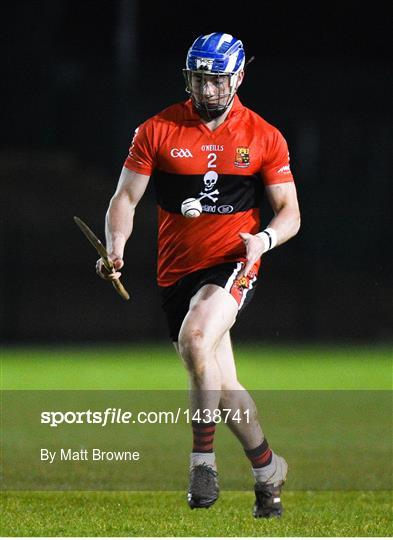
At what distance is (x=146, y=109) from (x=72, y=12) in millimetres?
1353

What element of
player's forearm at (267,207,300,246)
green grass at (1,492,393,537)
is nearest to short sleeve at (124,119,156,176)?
player's forearm at (267,207,300,246)

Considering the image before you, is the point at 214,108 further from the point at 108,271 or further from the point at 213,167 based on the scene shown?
the point at 108,271

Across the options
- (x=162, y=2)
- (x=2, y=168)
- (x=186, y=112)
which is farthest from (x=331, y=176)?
(x=186, y=112)

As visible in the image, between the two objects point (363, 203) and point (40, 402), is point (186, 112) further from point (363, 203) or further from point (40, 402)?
point (363, 203)

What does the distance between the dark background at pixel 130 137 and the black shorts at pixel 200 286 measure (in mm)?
5589

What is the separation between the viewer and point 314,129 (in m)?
12.4

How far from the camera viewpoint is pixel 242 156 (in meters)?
6.06

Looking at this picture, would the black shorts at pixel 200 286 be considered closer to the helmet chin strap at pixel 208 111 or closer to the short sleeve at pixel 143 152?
the short sleeve at pixel 143 152

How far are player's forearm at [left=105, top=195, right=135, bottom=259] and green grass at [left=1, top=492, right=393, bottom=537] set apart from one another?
1276 millimetres

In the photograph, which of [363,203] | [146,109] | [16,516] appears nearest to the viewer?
[16,516]

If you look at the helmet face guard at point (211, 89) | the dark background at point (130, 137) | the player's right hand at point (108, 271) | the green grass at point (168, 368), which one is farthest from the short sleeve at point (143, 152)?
the dark background at point (130, 137)

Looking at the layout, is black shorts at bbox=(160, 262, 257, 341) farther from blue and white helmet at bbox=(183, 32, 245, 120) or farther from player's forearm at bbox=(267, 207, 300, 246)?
blue and white helmet at bbox=(183, 32, 245, 120)

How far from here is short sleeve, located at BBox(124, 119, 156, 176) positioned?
6113 millimetres

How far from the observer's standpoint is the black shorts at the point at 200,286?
5986 millimetres
